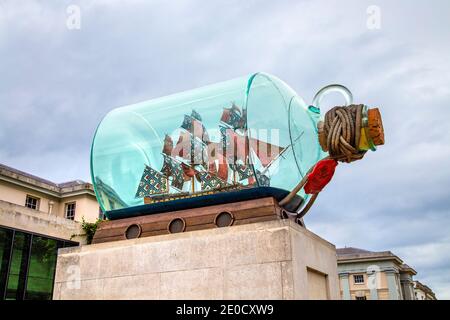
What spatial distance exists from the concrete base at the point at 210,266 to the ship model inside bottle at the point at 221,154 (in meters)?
0.26

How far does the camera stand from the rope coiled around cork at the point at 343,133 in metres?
4.87

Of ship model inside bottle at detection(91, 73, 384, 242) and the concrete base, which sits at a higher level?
ship model inside bottle at detection(91, 73, 384, 242)

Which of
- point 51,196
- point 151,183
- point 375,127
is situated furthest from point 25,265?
point 375,127

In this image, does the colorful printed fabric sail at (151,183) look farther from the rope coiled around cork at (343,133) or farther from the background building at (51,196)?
the background building at (51,196)

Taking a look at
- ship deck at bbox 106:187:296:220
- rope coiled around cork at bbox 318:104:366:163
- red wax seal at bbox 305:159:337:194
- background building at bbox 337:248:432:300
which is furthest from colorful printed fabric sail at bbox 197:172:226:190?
background building at bbox 337:248:432:300

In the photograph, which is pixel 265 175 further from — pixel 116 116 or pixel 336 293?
pixel 116 116

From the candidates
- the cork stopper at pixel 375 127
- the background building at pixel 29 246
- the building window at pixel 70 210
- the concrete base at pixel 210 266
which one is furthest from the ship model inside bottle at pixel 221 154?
the building window at pixel 70 210

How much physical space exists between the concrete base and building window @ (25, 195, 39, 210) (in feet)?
83.9

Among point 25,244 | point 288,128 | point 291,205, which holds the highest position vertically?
point 25,244

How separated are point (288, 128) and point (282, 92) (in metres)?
0.54

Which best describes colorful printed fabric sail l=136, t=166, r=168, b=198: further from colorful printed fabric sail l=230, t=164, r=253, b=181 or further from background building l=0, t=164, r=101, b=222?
background building l=0, t=164, r=101, b=222

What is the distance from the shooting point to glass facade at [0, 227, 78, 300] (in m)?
19.2
